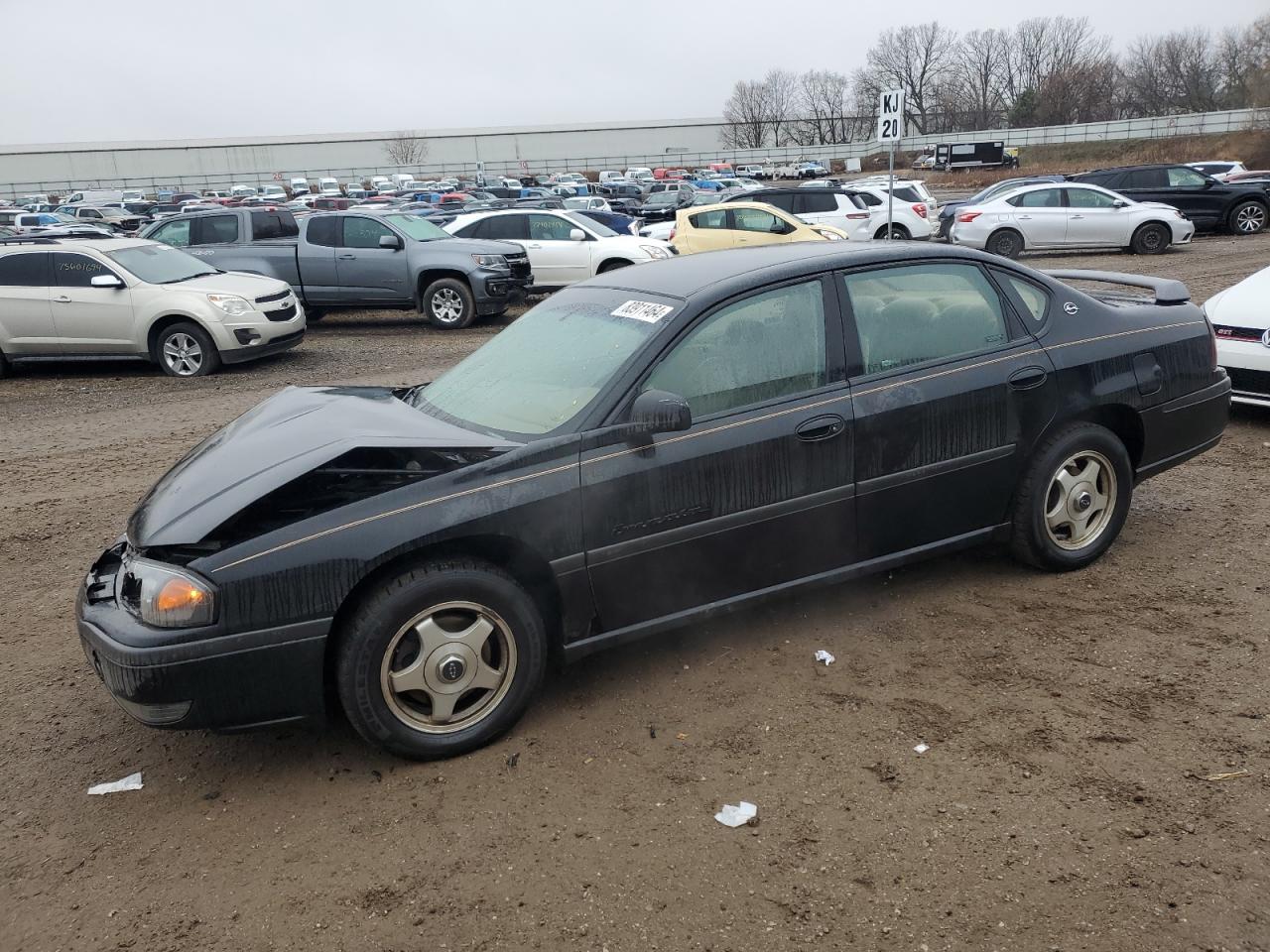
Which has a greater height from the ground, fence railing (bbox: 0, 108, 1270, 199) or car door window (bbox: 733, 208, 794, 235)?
fence railing (bbox: 0, 108, 1270, 199)

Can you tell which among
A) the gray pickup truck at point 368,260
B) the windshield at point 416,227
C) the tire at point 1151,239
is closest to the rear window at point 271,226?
the gray pickup truck at point 368,260

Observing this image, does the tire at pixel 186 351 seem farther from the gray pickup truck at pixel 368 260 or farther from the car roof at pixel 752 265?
the car roof at pixel 752 265

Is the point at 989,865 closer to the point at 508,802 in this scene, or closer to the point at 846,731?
the point at 846,731

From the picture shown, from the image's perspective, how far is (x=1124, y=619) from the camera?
4.43 metres

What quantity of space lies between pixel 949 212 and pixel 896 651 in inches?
835

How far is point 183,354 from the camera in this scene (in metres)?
11.6

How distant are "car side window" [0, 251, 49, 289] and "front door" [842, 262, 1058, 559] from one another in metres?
10.8

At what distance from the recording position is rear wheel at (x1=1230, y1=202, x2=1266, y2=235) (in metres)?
22.8

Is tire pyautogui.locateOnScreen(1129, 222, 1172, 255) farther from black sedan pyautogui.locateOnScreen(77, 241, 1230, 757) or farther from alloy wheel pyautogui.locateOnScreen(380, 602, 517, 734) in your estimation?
alloy wheel pyautogui.locateOnScreen(380, 602, 517, 734)

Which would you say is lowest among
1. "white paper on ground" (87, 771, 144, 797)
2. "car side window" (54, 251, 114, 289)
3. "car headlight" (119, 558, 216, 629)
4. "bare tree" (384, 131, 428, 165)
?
"white paper on ground" (87, 771, 144, 797)

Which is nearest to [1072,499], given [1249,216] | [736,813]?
[736,813]

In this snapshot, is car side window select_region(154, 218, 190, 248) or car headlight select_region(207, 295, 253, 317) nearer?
car headlight select_region(207, 295, 253, 317)

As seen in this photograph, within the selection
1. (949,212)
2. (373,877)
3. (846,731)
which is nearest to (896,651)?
(846,731)

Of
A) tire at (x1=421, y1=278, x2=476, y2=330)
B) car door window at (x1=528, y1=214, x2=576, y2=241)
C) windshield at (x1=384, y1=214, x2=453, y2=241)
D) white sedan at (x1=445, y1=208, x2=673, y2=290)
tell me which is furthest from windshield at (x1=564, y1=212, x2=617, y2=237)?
tire at (x1=421, y1=278, x2=476, y2=330)
